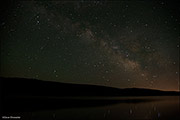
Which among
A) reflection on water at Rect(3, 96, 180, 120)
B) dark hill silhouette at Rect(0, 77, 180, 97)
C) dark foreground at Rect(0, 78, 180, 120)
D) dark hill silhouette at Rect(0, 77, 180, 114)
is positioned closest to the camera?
reflection on water at Rect(3, 96, 180, 120)

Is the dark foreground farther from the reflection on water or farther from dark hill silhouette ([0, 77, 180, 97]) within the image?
dark hill silhouette ([0, 77, 180, 97])

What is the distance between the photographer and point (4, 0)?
11031mm

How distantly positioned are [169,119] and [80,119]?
4144 millimetres

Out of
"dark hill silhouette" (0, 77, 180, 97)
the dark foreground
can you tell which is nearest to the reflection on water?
the dark foreground

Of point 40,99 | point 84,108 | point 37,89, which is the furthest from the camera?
point 37,89

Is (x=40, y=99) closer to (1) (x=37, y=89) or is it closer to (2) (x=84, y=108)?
(2) (x=84, y=108)

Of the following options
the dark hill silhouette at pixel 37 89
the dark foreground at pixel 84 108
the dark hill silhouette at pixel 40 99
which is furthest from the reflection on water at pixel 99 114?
the dark hill silhouette at pixel 37 89

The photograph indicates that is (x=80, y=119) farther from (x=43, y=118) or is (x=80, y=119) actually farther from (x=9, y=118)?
(x=9, y=118)

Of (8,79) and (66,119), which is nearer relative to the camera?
(66,119)

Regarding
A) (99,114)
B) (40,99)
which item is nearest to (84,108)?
(99,114)

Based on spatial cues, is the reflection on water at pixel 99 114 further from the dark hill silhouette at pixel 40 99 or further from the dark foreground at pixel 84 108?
the dark hill silhouette at pixel 40 99

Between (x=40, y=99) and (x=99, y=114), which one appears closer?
(x=99, y=114)

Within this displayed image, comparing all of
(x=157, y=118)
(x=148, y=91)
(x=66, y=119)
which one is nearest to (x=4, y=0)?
(x=66, y=119)

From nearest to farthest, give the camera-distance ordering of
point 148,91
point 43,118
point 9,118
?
1. point 9,118
2. point 43,118
3. point 148,91
